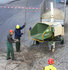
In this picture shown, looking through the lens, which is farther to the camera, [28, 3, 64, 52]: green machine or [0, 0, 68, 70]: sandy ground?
[28, 3, 64, 52]: green machine

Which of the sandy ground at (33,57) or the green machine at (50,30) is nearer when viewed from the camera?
the sandy ground at (33,57)

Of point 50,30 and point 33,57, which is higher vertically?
point 50,30

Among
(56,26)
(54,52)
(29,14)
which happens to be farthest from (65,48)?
(29,14)

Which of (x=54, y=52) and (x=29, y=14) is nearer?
(x=54, y=52)

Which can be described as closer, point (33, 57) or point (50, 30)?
point (33, 57)

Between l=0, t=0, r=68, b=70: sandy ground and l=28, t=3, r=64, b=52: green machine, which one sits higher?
l=28, t=3, r=64, b=52: green machine

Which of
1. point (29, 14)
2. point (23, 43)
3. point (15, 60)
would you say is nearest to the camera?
point (15, 60)

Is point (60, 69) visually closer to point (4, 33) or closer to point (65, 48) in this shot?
point (65, 48)

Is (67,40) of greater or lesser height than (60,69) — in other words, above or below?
above

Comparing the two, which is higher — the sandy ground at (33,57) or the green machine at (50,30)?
the green machine at (50,30)

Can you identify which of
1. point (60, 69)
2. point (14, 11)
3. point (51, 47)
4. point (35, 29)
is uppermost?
point (14, 11)

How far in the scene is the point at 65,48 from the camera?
32.3ft

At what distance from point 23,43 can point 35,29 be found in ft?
4.76

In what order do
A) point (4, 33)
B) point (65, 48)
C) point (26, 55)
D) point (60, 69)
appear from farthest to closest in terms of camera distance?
point (4, 33), point (65, 48), point (26, 55), point (60, 69)
